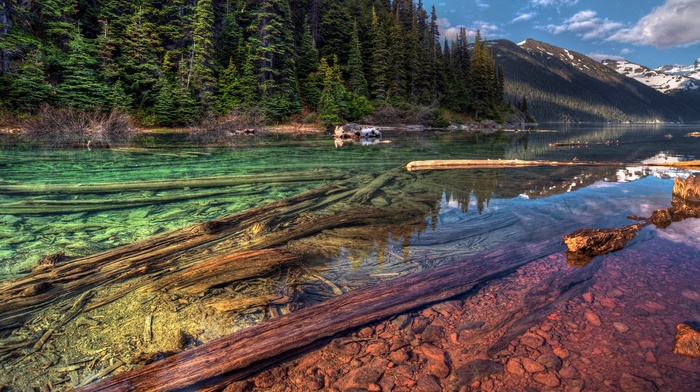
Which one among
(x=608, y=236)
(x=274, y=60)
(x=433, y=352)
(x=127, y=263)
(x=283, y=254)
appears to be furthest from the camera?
(x=274, y=60)

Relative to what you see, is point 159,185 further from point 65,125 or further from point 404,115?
point 404,115

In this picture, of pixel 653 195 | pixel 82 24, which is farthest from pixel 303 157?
pixel 82 24

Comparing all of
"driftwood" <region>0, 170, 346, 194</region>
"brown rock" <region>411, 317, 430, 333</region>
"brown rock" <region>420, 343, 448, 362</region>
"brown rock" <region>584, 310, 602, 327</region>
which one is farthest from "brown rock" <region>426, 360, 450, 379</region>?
"driftwood" <region>0, 170, 346, 194</region>

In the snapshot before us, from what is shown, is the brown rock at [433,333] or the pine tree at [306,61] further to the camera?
the pine tree at [306,61]

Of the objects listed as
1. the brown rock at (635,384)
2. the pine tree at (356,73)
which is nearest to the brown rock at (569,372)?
the brown rock at (635,384)

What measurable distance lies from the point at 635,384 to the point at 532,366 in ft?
2.09

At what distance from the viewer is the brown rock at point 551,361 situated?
254 centimetres

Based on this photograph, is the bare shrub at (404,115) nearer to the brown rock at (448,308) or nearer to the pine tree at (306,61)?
the pine tree at (306,61)

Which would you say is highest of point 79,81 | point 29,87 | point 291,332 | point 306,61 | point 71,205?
point 306,61

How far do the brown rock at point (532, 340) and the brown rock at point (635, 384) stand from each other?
56cm

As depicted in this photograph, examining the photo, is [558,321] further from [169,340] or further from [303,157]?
[303,157]

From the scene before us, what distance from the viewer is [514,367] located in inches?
101

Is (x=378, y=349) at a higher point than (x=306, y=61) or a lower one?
lower

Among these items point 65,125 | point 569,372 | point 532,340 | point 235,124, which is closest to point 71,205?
point 532,340
